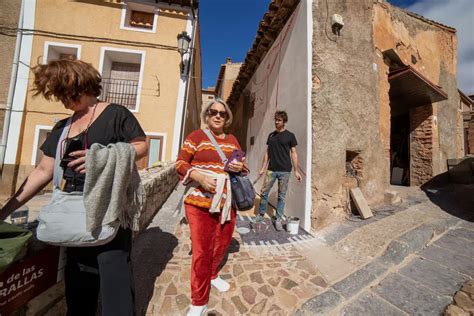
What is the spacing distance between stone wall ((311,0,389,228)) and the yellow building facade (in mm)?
6380

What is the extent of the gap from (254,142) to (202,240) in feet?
17.7

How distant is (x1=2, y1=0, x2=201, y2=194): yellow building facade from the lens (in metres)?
8.01

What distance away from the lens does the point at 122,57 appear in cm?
877

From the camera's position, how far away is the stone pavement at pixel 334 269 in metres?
1.88

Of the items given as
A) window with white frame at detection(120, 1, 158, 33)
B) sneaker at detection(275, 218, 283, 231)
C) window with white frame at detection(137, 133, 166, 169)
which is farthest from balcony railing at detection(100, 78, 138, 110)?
sneaker at detection(275, 218, 283, 231)

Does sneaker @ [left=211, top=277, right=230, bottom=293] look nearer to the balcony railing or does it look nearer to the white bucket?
the white bucket

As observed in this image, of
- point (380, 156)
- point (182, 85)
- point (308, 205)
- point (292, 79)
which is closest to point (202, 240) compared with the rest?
point (308, 205)

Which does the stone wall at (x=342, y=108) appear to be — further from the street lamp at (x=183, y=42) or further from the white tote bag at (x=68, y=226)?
the street lamp at (x=183, y=42)

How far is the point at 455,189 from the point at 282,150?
507 cm

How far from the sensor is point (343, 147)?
3764 mm

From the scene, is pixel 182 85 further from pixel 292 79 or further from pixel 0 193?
pixel 0 193

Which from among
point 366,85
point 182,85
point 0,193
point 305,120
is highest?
point 182,85

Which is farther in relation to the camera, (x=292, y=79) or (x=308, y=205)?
(x=292, y=79)

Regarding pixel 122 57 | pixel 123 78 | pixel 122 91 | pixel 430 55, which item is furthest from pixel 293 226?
pixel 122 57
